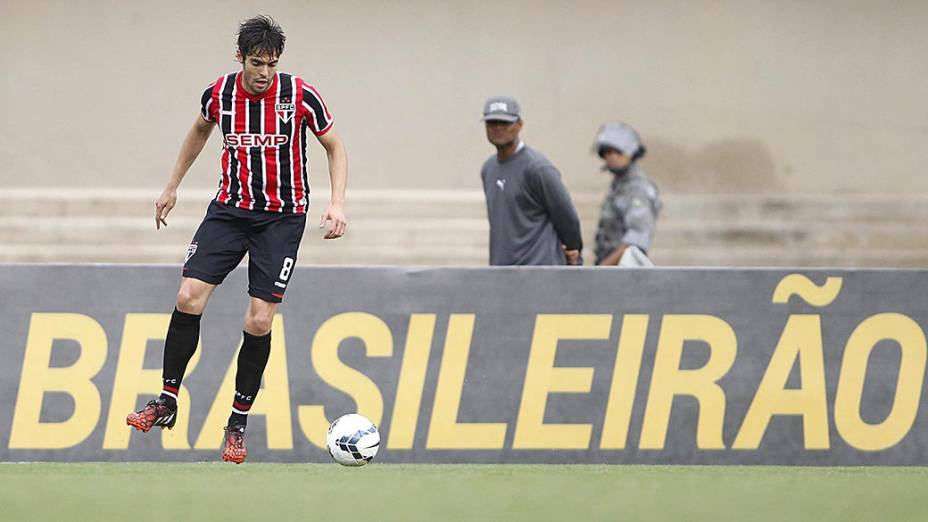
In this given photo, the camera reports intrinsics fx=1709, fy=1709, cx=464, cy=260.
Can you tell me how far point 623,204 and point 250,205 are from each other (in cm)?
294

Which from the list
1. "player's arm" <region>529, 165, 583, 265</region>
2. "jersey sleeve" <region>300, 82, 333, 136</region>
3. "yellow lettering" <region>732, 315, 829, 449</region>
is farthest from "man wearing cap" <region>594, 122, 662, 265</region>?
"jersey sleeve" <region>300, 82, 333, 136</region>

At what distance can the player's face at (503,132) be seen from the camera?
9.67 m

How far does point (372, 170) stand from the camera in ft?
49.3

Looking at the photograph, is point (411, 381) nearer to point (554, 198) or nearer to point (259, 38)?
point (554, 198)

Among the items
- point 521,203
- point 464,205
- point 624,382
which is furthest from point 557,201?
point 464,205

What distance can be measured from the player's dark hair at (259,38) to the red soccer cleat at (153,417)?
1.63m

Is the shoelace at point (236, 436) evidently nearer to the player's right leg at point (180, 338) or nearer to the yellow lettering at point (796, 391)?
the player's right leg at point (180, 338)

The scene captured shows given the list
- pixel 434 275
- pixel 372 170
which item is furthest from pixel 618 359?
pixel 372 170

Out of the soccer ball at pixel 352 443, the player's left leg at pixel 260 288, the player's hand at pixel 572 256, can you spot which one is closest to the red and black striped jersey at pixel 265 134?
the player's left leg at pixel 260 288

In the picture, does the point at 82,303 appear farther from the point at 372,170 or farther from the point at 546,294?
the point at 372,170

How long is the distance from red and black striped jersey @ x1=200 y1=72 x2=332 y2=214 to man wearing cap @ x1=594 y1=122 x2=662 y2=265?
2.74 m

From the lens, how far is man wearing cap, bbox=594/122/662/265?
389 inches

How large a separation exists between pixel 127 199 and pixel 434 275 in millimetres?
6001

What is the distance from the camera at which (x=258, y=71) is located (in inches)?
289
